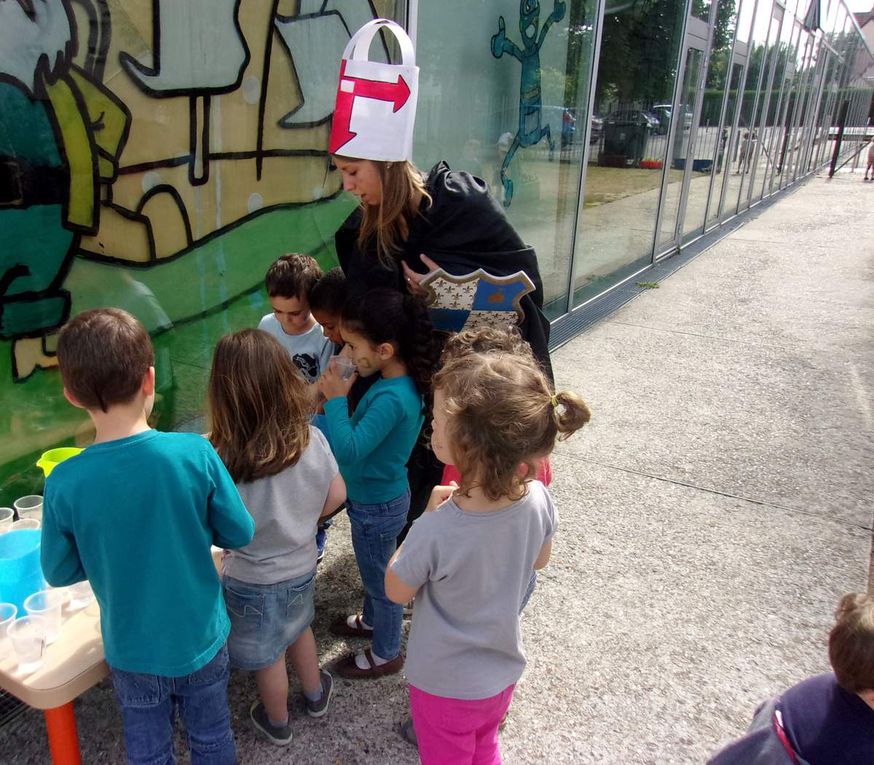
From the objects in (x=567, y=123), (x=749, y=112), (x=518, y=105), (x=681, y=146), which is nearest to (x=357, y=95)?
(x=518, y=105)

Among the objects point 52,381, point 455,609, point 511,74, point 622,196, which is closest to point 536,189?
point 511,74

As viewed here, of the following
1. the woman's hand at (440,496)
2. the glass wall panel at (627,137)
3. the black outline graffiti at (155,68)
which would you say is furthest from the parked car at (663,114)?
the woman's hand at (440,496)

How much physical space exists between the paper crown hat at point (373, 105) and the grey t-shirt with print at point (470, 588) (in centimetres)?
116

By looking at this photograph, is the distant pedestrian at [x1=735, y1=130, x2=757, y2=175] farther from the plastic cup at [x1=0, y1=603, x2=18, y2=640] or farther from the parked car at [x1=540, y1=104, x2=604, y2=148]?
the plastic cup at [x1=0, y1=603, x2=18, y2=640]

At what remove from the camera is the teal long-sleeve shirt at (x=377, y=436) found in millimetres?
1947

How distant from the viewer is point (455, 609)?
1546mm

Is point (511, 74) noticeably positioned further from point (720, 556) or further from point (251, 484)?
point (251, 484)

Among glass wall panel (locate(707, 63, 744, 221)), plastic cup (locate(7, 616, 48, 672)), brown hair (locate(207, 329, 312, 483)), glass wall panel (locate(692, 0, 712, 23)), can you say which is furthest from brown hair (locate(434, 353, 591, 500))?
glass wall panel (locate(707, 63, 744, 221))

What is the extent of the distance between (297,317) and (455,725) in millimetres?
1438

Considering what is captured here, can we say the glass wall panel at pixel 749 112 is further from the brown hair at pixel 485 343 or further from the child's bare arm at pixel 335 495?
the child's bare arm at pixel 335 495

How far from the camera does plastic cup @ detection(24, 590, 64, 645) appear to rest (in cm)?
168

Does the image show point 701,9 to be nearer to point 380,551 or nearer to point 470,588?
point 380,551

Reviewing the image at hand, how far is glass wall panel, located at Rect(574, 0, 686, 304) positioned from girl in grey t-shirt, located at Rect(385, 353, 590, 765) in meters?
5.04

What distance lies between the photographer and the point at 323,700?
2129 mm
